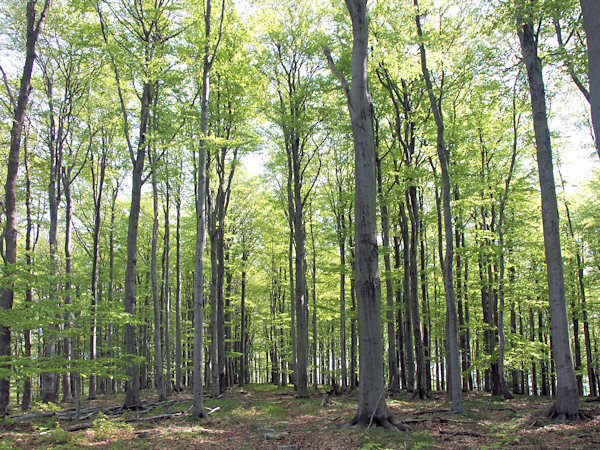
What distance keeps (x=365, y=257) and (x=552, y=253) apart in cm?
433

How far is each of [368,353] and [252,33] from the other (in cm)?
1290

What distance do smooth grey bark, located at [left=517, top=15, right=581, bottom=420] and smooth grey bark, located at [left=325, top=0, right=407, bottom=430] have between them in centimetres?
351

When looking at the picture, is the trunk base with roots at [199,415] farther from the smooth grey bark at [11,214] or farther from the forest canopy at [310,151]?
the smooth grey bark at [11,214]

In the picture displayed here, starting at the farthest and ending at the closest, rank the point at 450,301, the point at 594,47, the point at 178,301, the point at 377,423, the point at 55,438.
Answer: the point at 178,301, the point at 450,301, the point at 55,438, the point at 377,423, the point at 594,47

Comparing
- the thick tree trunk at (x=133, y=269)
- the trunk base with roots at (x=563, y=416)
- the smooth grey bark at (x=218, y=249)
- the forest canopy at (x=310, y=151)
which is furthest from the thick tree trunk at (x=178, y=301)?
the trunk base with roots at (x=563, y=416)

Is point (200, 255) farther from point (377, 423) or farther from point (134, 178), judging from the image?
point (377, 423)

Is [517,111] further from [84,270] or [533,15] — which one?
[84,270]

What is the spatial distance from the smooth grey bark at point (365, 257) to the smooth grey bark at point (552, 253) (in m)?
3.51

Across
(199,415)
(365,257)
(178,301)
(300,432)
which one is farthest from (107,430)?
(178,301)

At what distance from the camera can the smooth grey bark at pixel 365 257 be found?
697 cm

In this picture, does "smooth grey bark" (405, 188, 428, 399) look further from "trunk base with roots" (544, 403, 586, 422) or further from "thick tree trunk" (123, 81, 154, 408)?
"thick tree trunk" (123, 81, 154, 408)

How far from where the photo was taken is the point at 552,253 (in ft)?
27.1

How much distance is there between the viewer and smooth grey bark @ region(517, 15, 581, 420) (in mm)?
7555

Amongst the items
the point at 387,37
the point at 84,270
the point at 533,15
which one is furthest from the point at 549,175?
the point at 84,270
